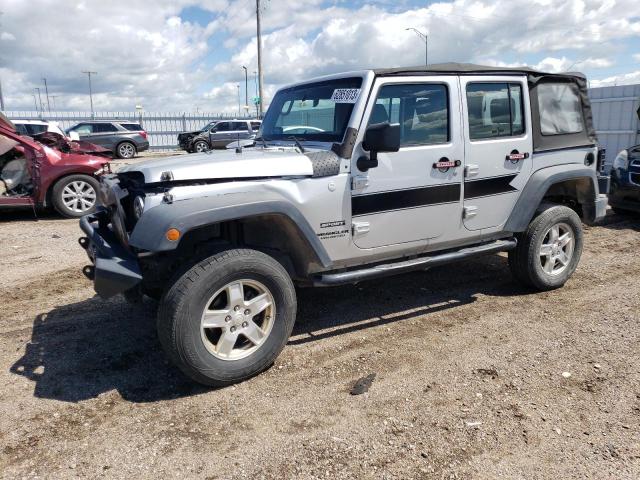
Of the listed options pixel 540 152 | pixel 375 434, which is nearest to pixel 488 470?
pixel 375 434

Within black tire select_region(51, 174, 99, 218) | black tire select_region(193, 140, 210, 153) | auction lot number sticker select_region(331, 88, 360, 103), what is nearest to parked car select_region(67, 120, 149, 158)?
black tire select_region(193, 140, 210, 153)

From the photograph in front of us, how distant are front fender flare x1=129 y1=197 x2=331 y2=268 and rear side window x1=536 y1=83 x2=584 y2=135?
2929mm

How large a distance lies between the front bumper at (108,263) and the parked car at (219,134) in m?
19.9

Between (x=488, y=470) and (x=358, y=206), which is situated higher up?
(x=358, y=206)

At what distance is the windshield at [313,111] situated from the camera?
395cm

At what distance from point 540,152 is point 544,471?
3097mm

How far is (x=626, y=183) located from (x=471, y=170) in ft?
17.6

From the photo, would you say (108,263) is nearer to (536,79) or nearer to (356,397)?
(356,397)

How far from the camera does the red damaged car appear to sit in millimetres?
8430

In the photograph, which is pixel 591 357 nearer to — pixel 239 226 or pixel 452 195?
pixel 452 195

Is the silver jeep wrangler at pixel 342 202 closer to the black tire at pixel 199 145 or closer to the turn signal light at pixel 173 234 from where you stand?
the turn signal light at pixel 173 234

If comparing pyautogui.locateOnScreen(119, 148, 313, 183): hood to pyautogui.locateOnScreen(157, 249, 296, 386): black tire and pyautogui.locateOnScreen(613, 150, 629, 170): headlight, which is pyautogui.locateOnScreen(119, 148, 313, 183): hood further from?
pyautogui.locateOnScreen(613, 150, 629, 170): headlight

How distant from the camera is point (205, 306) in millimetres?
3289

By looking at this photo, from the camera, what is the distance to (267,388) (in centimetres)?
346
